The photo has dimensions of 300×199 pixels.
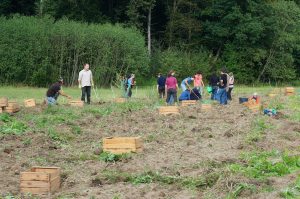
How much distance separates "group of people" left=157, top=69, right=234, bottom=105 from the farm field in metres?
3.66

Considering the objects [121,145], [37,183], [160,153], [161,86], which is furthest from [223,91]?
[37,183]

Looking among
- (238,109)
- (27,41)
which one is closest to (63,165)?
(238,109)

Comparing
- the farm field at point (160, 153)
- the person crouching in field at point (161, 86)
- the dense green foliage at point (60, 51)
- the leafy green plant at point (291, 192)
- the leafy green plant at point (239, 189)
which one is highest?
the dense green foliage at point (60, 51)

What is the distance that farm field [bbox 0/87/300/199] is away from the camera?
8242 millimetres

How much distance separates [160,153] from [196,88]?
52.2ft

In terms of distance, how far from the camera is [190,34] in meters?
53.7

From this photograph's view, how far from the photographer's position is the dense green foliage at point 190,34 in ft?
147

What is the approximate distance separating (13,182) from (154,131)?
673 centimetres

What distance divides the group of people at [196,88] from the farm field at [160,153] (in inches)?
144

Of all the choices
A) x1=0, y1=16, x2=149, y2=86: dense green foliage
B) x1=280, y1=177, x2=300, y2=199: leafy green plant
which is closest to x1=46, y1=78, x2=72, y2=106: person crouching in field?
x1=280, y1=177, x2=300, y2=199: leafy green plant

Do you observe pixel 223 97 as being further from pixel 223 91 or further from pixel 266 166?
pixel 266 166

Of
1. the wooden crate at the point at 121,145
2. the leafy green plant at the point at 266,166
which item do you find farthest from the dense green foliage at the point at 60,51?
the leafy green plant at the point at 266,166

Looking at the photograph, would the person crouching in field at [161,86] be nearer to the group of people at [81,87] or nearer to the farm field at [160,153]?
the group of people at [81,87]

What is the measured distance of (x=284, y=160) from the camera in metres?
9.63
